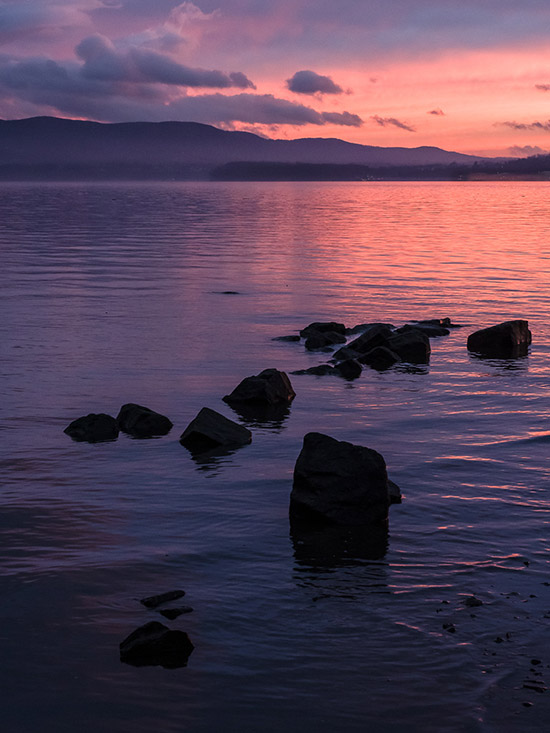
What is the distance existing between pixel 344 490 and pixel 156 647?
383 centimetres

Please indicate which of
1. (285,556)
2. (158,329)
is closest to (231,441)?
(285,556)

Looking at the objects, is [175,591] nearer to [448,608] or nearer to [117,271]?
[448,608]

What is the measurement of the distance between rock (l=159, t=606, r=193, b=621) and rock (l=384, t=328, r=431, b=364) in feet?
47.6

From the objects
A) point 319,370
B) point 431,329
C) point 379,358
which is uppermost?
point 431,329

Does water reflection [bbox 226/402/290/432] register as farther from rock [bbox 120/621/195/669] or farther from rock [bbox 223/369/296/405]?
rock [bbox 120/621/195/669]

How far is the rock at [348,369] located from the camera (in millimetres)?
20219

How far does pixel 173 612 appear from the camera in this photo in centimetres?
828

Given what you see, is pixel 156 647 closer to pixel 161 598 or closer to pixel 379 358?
pixel 161 598

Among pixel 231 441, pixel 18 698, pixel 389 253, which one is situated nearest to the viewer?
pixel 18 698

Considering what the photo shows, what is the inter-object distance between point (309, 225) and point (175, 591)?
252 feet

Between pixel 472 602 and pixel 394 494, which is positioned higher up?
pixel 394 494

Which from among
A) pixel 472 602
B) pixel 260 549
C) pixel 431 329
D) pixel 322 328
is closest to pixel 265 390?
pixel 260 549

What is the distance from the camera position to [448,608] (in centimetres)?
848

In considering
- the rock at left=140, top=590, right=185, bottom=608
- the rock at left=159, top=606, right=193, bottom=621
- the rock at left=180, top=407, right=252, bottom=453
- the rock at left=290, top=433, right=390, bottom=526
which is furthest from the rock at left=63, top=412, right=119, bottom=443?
the rock at left=159, top=606, right=193, bottom=621
